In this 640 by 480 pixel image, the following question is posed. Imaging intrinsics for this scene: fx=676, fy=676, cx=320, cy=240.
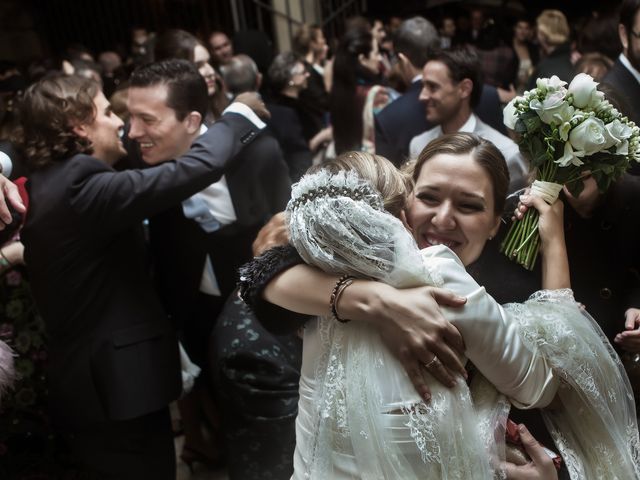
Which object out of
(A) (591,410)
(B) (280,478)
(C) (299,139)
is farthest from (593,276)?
(C) (299,139)

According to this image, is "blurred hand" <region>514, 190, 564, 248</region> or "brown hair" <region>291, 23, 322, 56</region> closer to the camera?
"blurred hand" <region>514, 190, 564, 248</region>

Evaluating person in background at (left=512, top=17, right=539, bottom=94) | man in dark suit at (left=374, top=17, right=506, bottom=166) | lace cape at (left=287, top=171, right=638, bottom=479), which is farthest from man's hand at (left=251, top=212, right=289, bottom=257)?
person in background at (left=512, top=17, right=539, bottom=94)

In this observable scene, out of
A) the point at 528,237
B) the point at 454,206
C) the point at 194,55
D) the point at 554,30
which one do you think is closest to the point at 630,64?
the point at 528,237

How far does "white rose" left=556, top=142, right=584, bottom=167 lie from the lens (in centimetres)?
157

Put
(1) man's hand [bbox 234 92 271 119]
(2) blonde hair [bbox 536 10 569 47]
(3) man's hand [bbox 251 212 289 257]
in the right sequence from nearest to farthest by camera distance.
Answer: (3) man's hand [bbox 251 212 289 257] → (1) man's hand [bbox 234 92 271 119] → (2) blonde hair [bbox 536 10 569 47]

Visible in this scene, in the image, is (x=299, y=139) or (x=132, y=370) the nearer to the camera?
(x=132, y=370)

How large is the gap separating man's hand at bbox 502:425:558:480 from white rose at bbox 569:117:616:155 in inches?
25.5

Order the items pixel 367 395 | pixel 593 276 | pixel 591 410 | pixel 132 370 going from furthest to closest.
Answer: pixel 132 370 < pixel 593 276 < pixel 591 410 < pixel 367 395

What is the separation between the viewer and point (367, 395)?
123 centimetres

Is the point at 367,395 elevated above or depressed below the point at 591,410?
above

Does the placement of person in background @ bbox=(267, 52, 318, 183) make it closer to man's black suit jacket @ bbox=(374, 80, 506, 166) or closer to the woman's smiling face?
man's black suit jacket @ bbox=(374, 80, 506, 166)

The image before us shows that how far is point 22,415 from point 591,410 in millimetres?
2157

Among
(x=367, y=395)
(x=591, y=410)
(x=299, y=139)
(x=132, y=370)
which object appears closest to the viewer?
(x=367, y=395)

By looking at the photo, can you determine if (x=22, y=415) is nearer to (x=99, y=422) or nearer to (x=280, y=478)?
(x=99, y=422)
